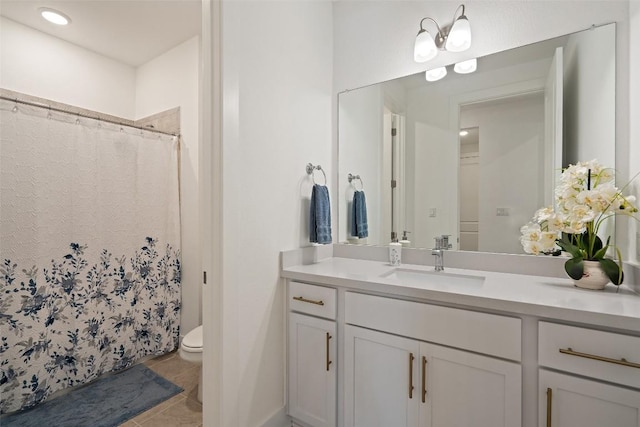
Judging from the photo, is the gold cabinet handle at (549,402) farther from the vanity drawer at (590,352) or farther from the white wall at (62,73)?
the white wall at (62,73)

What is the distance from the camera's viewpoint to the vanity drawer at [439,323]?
3.33ft

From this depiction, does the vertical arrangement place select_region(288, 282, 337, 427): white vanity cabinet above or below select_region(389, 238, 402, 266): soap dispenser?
below

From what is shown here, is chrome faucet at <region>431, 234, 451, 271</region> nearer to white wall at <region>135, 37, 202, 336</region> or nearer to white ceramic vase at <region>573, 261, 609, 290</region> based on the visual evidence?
white ceramic vase at <region>573, 261, 609, 290</region>

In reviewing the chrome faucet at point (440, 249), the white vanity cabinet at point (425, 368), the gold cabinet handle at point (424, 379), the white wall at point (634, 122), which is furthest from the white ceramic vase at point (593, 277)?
the gold cabinet handle at point (424, 379)

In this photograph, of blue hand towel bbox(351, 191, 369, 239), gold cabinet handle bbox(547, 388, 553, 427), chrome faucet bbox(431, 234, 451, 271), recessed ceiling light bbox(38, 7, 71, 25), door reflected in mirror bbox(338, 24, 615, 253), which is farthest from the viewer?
recessed ceiling light bbox(38, 7, 71, 25)

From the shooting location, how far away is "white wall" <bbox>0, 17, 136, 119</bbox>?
219 centimetres

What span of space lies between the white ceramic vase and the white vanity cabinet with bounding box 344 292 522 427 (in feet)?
1.41

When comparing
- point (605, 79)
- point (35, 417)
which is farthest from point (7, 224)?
point (605, 79)

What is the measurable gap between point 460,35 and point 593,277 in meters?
1.30

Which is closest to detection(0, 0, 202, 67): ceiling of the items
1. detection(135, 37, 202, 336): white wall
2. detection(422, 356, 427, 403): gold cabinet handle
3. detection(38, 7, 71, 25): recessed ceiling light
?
detection(38, 7, 71, 25): recessed ceiling light

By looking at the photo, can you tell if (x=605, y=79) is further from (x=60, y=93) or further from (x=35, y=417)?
(x=60, y=93)

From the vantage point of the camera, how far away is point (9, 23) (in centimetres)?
217

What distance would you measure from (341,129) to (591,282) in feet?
5.03

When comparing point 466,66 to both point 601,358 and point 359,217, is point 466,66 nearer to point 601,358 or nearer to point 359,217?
point 359,217
